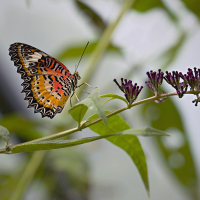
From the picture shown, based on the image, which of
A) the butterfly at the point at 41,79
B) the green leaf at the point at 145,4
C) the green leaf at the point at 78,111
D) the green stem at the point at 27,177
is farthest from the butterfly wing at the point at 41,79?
the green leaf at the point at 145,4

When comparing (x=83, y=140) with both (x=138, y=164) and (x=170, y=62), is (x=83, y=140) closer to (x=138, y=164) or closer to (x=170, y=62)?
(x=138, y=164)

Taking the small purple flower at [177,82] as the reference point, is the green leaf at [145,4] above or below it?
above

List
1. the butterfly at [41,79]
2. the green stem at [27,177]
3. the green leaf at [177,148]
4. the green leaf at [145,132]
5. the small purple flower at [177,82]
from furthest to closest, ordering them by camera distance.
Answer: the green leaf at [177,148] < the green stem at [27,177] < the butterfly at [41,79] < the small purple flower at [177,82] < the green leaf at [145,132]

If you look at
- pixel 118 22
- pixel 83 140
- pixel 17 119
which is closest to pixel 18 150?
pixel 83 140

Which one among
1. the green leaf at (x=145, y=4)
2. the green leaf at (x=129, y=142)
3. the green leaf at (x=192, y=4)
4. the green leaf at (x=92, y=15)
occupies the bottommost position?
the green leaf at (x=129, y=142)

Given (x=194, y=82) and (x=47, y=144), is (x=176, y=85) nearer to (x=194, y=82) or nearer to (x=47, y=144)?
(x=194, y=82)

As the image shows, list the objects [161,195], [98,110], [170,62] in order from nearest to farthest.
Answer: [98,110], [170,62], [161,195]

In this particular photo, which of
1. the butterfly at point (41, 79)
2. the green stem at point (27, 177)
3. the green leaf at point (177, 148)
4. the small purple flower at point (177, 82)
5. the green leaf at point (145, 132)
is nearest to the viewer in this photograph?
the green leaf at point (145, 132)

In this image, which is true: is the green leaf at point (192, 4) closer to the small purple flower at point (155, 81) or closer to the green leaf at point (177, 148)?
the green leaf at point (177, 148)
